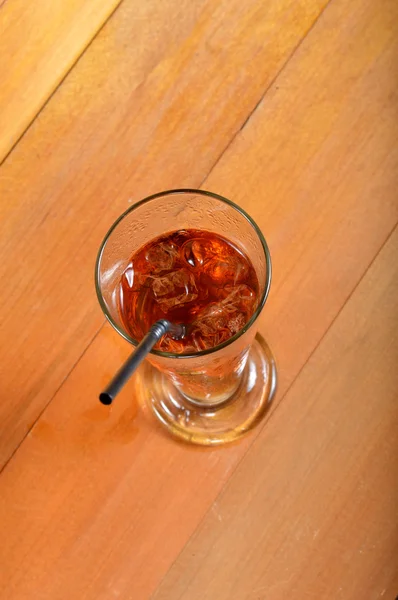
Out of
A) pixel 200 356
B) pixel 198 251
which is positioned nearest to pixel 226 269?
pixel 198 251

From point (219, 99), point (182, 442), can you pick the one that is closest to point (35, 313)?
point (182, 442)

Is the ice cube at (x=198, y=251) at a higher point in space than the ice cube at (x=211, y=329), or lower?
higher

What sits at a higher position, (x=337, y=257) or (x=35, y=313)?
(x=337, y=257)

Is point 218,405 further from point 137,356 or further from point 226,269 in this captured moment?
point 137,356

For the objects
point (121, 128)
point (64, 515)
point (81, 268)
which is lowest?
point (64, 515)

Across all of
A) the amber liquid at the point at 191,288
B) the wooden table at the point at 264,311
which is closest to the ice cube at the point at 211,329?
the amber liquid at the point at 191,288

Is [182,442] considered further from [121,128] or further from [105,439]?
[121,128]

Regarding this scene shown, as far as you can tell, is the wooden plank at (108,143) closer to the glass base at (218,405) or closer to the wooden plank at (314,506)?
the glass base at (218,405)
